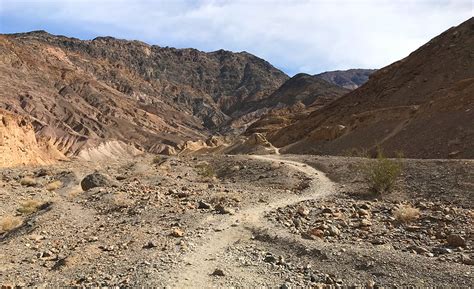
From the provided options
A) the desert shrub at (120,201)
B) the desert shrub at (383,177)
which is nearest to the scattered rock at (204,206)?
the desert shrub at (120,201)

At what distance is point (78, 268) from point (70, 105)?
119 m

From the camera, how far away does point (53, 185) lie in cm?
2178

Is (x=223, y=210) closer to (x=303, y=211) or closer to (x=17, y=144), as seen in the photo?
(x=303, y=211)

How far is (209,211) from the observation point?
13.7 m

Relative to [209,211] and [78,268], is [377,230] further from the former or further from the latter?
[78,268]

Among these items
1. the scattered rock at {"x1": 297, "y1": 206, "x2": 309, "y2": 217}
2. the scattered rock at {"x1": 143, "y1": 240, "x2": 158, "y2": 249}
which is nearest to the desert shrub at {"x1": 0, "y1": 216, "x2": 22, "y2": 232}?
the scattered rock at {"x1": 143, "y1": 240, "x2": 158, "y2": 249}

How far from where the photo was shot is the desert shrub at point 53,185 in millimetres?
21514

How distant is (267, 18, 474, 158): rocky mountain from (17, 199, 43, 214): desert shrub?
20.9 meters

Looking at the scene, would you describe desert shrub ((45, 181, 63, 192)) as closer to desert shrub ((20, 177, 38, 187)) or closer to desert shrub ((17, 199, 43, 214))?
desert shrub ((20, 177, 38, 187))

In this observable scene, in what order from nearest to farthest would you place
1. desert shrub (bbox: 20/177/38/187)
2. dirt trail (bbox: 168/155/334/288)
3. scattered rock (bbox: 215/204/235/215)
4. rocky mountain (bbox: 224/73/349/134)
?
1. dirt trail (bbox: 168/155/334/288)
2. scattered rock (bbox: 215/204/235/215)
3. desert shrub (bbox: 20/177/38/187)
4. rocky mountain (bbox: 224/73/349/134)

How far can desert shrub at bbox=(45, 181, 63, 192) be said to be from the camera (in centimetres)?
2151

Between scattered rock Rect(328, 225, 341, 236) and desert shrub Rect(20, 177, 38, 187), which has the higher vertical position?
scattered rock Rect(328, 225, 341, 236)

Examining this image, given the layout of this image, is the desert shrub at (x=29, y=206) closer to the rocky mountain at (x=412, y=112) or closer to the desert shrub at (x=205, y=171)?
the desert shrub at (x=205, y=171)

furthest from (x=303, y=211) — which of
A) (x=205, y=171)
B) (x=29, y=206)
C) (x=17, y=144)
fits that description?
(x=17, y=144)
